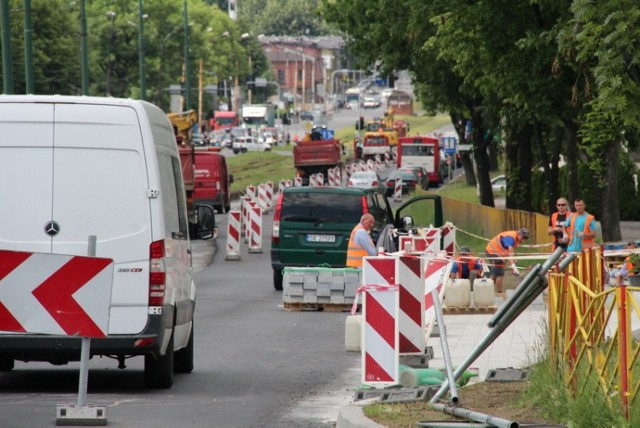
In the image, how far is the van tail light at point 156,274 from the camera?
13.2 m

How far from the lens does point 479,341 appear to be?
53.8 ft

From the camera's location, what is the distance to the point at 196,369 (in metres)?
16.1

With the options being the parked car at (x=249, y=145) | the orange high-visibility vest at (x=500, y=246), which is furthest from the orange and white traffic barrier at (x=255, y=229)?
the parked car at (x=249, y=145)

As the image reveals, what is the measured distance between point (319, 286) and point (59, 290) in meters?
13.5

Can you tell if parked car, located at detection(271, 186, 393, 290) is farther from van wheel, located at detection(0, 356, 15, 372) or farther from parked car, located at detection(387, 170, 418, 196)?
parked car, located at detection(387, 170, 418, 196)

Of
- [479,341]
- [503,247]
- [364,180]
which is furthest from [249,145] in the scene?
[479,341]

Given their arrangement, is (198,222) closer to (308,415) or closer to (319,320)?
(308,415)

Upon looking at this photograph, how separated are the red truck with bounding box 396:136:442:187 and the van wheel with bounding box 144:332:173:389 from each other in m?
85.3

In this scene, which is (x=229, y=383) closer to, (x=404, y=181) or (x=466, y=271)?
(x=466, y=271)

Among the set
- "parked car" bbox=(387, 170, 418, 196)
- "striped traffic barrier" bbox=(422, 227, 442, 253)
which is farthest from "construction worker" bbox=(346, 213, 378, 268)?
"parked car" bbox=(387, 170, 418, 196)

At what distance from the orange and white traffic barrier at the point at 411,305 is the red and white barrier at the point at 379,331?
0.39 meters

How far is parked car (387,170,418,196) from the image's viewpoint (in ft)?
262

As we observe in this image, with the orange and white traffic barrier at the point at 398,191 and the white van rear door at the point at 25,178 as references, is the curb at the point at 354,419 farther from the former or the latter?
the orange and white traffic barrier at the point at 398,191

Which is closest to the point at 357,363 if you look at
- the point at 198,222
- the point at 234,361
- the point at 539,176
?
the point at 234,361
